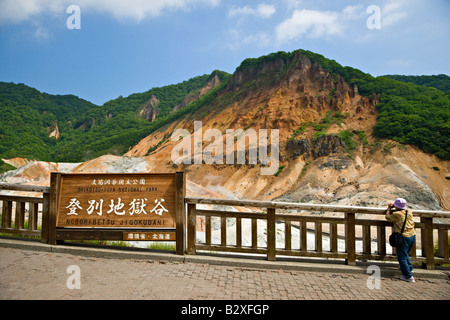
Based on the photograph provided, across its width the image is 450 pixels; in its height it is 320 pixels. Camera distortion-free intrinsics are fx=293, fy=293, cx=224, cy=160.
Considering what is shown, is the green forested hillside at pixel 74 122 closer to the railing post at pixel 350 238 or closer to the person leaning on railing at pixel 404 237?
the railing post at pixel 350 238

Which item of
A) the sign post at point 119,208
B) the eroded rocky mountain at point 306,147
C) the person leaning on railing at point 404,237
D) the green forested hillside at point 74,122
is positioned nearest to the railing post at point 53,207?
the sign post at point 119,208

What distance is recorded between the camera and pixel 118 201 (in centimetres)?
515

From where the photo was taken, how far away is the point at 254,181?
30.4m

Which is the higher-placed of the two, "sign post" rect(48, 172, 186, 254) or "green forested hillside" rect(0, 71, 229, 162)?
"green forested hillside" rect(0, 71, 229, 162)

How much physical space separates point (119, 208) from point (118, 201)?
12 centimetres

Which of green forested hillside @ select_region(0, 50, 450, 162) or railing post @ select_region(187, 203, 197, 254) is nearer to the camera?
railing post @ select_region(187, 203, 197, 254)

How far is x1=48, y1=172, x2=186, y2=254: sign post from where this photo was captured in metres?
5.02

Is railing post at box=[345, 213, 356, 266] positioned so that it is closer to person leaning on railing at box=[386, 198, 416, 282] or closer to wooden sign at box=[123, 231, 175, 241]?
person leaning on railing at box=[386, 198, 416, 282]

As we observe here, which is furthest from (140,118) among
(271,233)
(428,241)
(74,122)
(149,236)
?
(428,241)

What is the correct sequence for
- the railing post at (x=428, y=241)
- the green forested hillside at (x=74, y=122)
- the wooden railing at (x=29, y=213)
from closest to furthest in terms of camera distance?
the railing post at (x=428, y=241) → the wooden railing at (x=29, y=213) → the green forested hillside at (x=74, y=122)

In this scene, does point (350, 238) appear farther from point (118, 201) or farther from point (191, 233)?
point (118, 201)

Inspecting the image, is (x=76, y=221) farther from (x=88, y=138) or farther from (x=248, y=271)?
(x=88, y=138)

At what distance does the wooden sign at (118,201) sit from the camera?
5.07m

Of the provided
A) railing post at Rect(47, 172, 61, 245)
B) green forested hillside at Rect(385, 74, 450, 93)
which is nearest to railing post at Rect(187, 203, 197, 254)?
railing post at Rect(47, 172, 61, 245)
